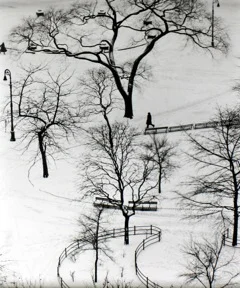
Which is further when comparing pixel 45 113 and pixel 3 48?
pixel 3 48

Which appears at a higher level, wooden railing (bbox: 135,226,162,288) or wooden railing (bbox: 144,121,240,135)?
wooden railing (bbox: 144,121,240,135)

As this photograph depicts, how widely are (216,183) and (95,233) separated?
680 cm

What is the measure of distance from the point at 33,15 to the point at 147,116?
18620 mm

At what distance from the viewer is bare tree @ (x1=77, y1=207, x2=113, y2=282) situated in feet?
129

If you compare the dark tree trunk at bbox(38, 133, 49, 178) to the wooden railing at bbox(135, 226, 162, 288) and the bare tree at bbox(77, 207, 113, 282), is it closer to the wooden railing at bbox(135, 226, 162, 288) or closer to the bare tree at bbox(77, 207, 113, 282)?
the bare tree at bbox(77, 207, 113, 282)

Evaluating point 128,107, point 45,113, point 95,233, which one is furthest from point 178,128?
point 95,233

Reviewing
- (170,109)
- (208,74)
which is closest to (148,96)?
(170,109)

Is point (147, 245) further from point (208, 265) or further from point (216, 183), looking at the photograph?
point (208, 265)

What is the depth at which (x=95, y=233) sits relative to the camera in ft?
131

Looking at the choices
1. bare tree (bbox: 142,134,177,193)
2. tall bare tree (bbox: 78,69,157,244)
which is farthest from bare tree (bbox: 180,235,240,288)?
bare tree (bbox: 142,134,177,193)

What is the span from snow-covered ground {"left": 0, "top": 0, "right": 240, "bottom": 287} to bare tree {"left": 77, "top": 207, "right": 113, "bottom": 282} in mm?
485

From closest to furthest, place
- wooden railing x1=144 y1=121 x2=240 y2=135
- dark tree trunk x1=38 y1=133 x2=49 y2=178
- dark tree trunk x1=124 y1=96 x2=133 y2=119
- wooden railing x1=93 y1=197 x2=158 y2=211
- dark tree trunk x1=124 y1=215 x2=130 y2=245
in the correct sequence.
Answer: dark tree trunk x1=124 y1=215 x2=130 y2=245
wooden railing x1=93 y1=197 x2=158 y2=211
dark tree trunk x1=38 y1=133 x2=49 y2=178
wooden railing x1=144 y1=121 x2=240 y2=135
dark tree trunk x1=124 y1=96 x2=133 y2=119

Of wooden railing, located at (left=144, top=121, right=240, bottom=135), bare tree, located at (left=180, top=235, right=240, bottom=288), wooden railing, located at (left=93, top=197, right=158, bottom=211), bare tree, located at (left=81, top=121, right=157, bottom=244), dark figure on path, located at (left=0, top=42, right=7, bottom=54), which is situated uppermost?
dark figure on path, located at (left=0, top=42, right=7, bottom=54)

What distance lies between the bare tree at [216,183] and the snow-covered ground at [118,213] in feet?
2.85
